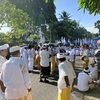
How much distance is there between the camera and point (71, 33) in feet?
184

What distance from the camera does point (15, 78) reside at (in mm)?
4598

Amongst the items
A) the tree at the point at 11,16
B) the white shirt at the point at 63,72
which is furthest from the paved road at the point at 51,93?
the tree at the point at 11,16

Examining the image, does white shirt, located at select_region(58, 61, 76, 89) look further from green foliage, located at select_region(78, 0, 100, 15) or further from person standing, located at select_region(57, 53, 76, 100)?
green foliage, located at select_region(78, 0, 100, 15)

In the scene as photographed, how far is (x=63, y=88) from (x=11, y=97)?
152cm

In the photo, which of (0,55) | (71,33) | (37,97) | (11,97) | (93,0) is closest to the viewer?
(11,97)

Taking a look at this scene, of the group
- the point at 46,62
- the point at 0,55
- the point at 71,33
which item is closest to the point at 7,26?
the point at 46,62

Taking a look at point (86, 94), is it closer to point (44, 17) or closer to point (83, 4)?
point (83, 4)

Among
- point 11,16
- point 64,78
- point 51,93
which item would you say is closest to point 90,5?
point 64,78

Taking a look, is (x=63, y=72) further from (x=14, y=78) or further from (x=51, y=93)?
(x=51, y=93)

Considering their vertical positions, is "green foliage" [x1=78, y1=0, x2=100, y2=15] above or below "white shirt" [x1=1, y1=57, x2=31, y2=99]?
above

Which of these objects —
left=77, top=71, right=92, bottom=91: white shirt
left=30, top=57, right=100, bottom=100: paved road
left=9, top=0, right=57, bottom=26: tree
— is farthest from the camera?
left=9, top=0, right=57, bottom=26: tree

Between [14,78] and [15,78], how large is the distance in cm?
2

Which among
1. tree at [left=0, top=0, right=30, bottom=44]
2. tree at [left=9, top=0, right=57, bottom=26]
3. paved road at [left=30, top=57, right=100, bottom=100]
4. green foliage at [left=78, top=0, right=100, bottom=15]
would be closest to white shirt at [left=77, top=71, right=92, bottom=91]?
paved road at [left=30, top=57, right=100, bottom=100]

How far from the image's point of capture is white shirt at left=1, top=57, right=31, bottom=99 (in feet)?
15.1
